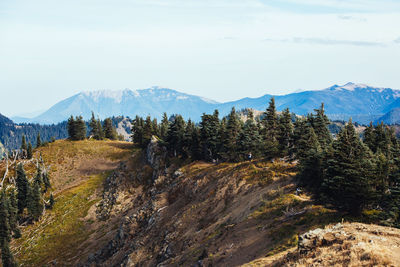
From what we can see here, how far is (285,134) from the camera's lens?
53875 mm

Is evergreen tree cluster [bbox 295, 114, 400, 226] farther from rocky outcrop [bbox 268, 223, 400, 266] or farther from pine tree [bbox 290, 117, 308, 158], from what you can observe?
pine tree [bbox 290, 117, 308, 158]

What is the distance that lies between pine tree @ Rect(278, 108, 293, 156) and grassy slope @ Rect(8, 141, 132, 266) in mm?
45794

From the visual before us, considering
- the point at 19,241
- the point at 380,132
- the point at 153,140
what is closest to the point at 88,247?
the point at 19,241

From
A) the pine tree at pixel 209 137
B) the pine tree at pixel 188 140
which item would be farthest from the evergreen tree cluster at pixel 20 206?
the pine tree at pixel 209 137

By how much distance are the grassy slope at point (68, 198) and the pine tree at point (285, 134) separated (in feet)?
150

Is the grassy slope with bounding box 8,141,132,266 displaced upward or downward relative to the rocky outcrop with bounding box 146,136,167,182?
downward

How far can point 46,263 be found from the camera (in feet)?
193

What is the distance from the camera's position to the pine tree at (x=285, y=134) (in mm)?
50438

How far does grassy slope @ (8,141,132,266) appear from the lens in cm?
6337

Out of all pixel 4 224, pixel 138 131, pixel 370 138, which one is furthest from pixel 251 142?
pixel 138 131

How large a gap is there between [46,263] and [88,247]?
823cm

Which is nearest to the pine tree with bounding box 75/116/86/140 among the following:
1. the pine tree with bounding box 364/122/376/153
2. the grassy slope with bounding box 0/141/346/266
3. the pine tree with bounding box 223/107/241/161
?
the grassy slope with bounding box 0/141/346/266

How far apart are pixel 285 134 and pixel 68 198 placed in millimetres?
62253

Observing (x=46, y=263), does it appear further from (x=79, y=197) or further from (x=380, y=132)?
(x=380, y=132)
